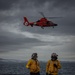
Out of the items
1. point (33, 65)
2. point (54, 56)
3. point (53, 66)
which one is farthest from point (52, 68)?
point (33, 65)

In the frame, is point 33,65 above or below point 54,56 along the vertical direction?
below

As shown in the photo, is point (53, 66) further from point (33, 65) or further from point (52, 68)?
point (33, 65)

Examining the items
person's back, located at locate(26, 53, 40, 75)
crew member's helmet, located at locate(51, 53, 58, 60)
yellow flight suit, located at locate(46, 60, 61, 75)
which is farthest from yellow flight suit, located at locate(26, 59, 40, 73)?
crew member's helmet, located at locate(51, 53, 58, 60)

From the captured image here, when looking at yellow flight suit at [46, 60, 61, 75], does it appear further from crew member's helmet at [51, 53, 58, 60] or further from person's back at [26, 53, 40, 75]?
person's back at [26, 53, 40, 75]

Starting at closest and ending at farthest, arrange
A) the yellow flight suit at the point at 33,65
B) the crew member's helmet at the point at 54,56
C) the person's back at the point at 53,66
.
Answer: the crew member's helmet at the point at 54,56, the person's back at the point at 53,66, the yellow flight suit at the point at 33,65

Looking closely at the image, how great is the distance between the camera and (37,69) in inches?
723

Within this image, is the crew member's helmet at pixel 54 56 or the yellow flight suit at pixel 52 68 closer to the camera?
the crew member's helmet at pixel 54 56

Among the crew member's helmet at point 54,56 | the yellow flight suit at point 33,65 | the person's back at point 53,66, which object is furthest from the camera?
the yellow flight suit at point 33,65

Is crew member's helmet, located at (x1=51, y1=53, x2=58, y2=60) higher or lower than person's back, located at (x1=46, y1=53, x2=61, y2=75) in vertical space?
higher

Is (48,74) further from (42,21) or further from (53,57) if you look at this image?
(42,21)

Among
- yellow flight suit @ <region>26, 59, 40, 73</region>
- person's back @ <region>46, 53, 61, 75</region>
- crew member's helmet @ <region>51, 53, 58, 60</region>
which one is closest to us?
crew member's helmet @ <region>51, 53, 58, 60</region>

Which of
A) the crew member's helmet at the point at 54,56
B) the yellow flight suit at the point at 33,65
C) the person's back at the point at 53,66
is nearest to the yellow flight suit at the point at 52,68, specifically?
the person's back at the point at 53,66

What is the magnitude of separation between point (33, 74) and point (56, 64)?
1.43 metres

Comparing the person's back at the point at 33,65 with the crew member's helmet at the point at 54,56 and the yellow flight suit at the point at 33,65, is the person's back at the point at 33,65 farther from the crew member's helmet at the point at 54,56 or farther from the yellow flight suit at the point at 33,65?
the crew member's helmet at the point at 54,56
